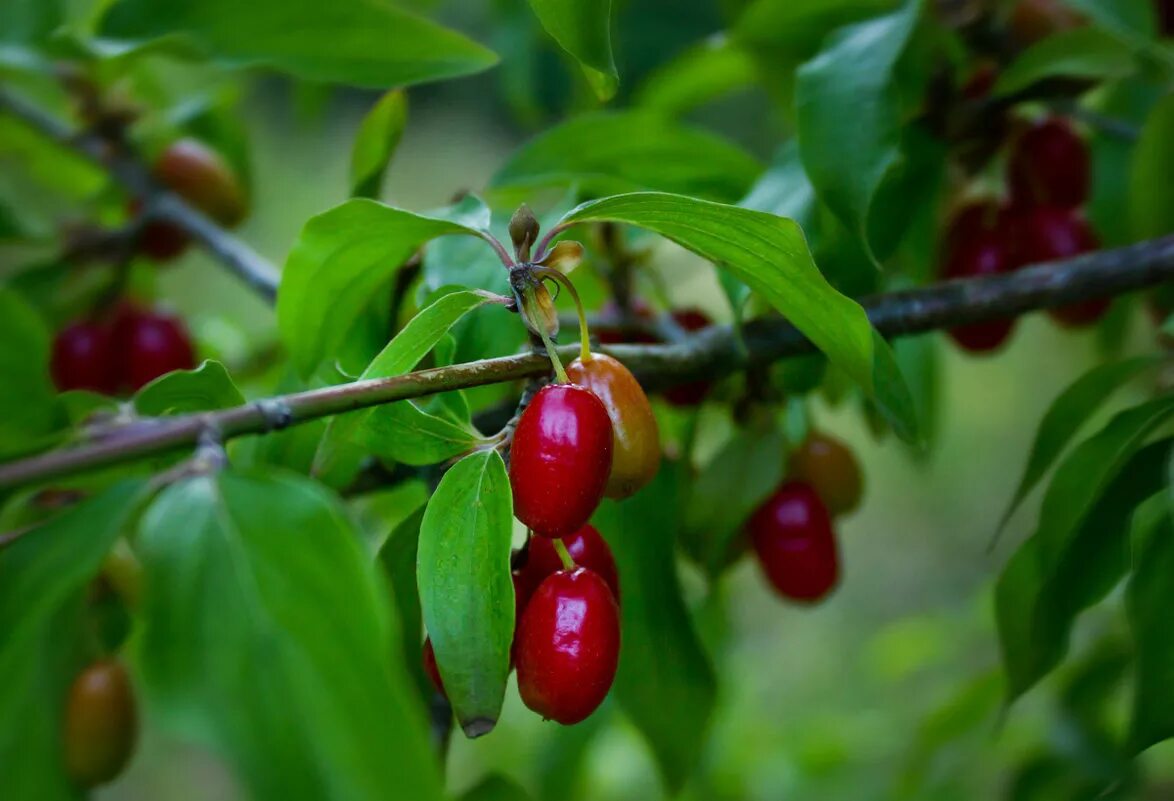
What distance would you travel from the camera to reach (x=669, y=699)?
455 millimetres

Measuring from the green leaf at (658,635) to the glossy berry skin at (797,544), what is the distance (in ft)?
0.24

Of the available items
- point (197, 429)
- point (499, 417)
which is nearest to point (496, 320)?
point (499, 417)

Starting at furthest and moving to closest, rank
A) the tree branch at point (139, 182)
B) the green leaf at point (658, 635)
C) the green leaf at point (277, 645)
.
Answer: the tree branch at point (139, 182) < the green leaf at point (658, 635) < the green leaf at point (277, 645)

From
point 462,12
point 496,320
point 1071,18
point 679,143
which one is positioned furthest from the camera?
point 462,12

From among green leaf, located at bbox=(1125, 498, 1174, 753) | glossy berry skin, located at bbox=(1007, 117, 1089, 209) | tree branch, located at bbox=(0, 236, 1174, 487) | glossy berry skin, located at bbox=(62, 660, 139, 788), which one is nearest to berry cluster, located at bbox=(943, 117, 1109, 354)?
glossy berry skin, located at bbox=(1007, 117, 1089, 209)

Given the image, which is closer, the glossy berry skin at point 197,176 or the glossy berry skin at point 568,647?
the glossy berry skin at point 568,647

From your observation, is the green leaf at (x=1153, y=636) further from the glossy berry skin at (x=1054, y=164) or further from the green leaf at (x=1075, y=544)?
the glossy berry skin at (x=1054, y=164)

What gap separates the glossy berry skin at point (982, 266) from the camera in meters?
0.60

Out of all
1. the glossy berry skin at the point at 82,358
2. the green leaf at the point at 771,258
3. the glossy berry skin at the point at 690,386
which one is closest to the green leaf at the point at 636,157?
the glossy berry skin at the point at 690,386

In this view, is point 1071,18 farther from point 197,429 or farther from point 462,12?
point 462,12

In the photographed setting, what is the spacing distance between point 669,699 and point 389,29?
0.32m

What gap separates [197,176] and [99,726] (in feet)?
1.31

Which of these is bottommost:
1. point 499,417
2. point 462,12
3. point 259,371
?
point 462,12

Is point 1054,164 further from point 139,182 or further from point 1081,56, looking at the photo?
point 139,182
